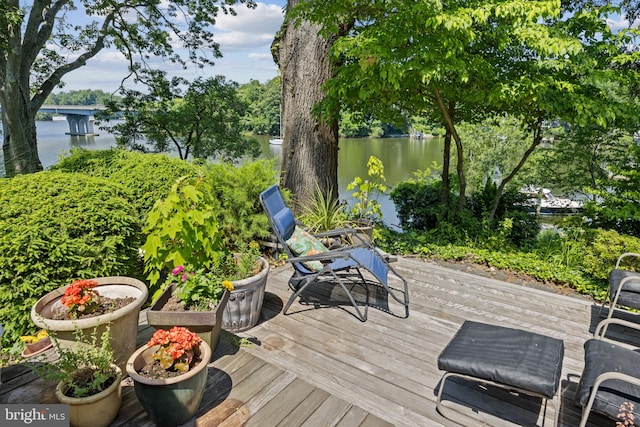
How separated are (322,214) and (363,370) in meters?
2.74

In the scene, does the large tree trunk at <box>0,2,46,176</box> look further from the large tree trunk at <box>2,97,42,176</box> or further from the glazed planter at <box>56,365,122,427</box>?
the glazed planter at <box>56,365,122,427</box>

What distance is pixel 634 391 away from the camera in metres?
1.67

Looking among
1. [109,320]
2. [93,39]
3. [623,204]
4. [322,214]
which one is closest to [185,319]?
[109,320]

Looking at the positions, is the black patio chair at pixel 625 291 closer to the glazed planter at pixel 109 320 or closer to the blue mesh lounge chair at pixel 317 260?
the blue mesh lounge chair at pixel 317 260

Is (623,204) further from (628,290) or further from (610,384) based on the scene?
(610,384)

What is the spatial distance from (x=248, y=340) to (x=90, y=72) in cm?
1125

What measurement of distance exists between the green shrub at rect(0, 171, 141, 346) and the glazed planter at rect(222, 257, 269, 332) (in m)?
0.90

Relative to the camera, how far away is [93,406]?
1.73m

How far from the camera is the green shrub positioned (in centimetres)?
233

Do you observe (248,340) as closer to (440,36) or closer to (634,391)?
(634,391)

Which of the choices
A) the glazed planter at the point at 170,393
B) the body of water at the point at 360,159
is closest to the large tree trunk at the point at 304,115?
the glazed planter at the point at 170,393

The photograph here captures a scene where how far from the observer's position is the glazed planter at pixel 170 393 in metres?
1.73

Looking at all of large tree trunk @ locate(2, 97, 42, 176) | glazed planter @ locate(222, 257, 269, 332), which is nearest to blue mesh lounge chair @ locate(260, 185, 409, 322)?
glazed planter @ locate(222, 257, 269, 332)

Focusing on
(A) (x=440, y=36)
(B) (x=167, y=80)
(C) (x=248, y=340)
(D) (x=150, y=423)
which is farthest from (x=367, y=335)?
(B) (x=167, y=80)
